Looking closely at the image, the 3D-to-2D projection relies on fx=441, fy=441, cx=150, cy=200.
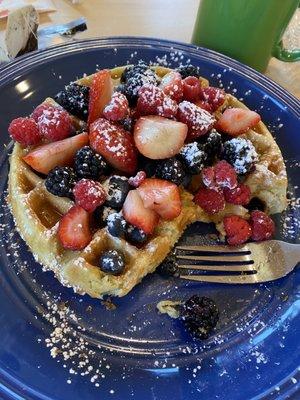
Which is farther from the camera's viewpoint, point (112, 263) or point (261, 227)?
point (261, 227)

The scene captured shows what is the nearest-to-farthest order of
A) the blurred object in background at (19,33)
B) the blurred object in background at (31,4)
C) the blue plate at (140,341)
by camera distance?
the blue plate at (140,341)
the blurred object in background at (19,33)
the blurred object in background at (31,4)

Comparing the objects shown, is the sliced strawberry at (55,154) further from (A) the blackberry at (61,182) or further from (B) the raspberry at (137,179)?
(B) the raspberry at (137,179)

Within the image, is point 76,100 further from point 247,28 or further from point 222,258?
point 247,28

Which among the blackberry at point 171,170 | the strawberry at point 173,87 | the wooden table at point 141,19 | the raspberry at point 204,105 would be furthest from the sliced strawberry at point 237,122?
the wooden table at point 141,19

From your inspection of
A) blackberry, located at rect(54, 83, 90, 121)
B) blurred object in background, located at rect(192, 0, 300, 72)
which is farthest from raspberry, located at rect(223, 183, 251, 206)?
blurred object in background, located at rect(192, 0, 300, 72)

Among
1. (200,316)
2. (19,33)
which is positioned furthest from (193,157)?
(19,33)

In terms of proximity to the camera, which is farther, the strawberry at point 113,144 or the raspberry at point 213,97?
the raspberry at point 213,97
